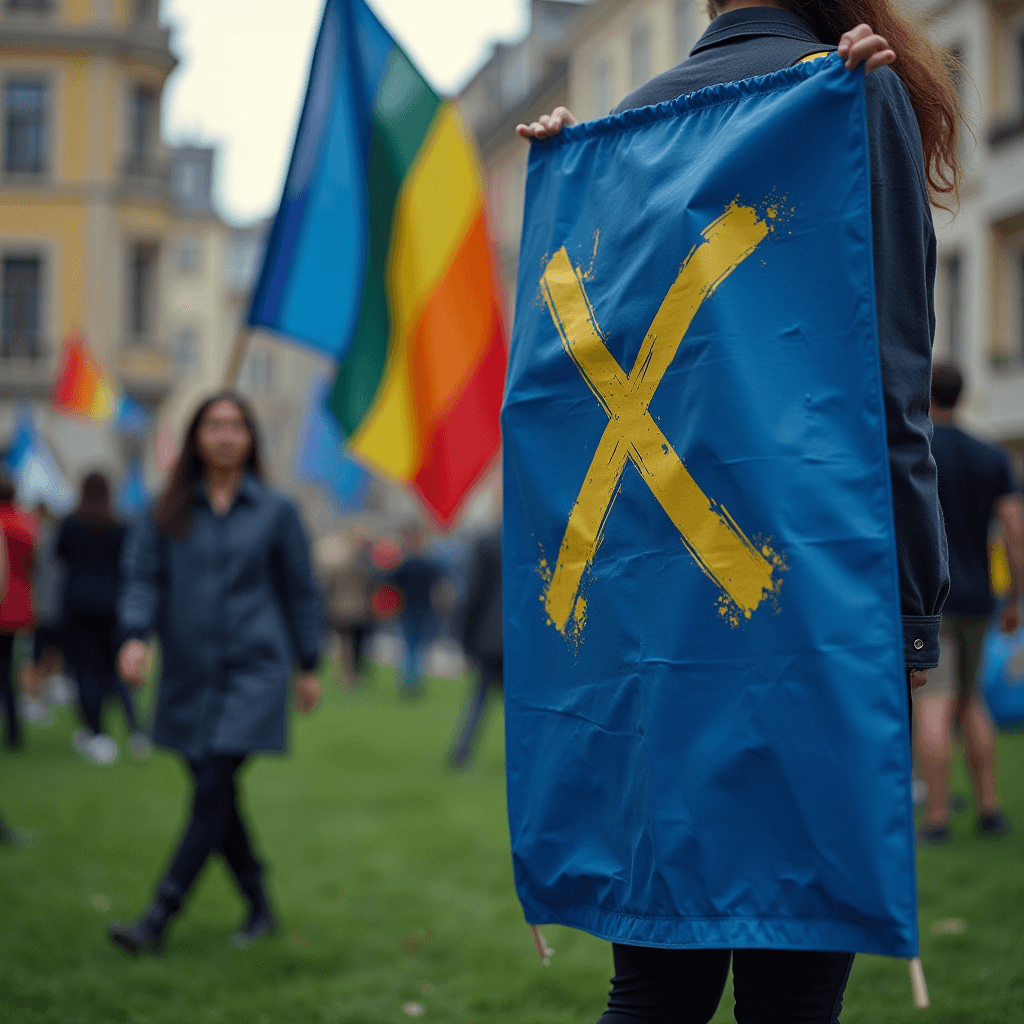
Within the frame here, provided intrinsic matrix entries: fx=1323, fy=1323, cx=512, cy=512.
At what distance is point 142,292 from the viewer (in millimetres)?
36156

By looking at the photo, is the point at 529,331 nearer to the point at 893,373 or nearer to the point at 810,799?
the point at 893,373

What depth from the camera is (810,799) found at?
1.91 m

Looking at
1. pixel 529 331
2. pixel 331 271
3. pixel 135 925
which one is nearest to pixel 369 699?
pixel 331 271

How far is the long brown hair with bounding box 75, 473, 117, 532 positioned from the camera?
1038 centimetres

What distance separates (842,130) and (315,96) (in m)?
4.75

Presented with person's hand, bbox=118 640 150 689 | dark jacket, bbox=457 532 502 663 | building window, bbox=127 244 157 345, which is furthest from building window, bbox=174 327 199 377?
person's hand, bbox=118 640 150 689

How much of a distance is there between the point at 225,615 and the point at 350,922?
1336 mm

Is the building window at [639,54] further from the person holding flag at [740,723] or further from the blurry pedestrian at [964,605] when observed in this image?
the person holding flag at [740,723]

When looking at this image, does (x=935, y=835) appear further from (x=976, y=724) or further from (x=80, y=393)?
(x=80, y=393)

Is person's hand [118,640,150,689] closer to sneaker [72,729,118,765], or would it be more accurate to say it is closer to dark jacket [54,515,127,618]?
sneaker [72,729,118,765]

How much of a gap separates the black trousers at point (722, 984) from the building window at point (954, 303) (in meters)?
21.0

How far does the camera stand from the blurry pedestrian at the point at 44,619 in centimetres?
1132

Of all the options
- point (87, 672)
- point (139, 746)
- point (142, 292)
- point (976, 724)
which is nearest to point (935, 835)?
point (976, 724)

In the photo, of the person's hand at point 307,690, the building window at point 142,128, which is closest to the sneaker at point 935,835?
the person's hand at point 307,690
